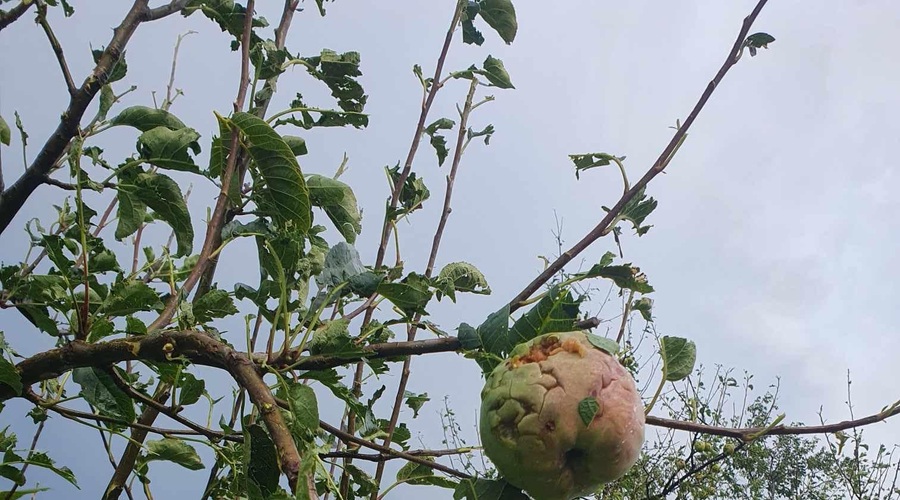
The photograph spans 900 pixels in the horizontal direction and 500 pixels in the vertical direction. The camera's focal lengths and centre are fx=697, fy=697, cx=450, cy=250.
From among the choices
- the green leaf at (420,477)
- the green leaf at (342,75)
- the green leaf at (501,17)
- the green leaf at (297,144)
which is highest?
the green leaf at (501,17)

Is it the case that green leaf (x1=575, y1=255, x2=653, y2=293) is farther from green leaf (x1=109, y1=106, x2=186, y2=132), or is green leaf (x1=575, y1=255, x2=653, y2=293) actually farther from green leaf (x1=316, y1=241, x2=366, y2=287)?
green leaf (x1=109, y1=106, x2=186, y2=132)

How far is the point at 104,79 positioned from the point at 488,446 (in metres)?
1.02

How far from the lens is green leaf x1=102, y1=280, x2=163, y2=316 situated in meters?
1.26

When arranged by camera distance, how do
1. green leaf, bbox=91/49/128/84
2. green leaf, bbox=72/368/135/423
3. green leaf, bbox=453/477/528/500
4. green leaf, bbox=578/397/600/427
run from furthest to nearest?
green leaf, bbox=91/49/128/84 → green leaf, bbox=72/368/135/423 → green leaf, bbox=453/477/528/500 → green leaf, bbox=578/397/600/427

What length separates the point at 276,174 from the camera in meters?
1.27

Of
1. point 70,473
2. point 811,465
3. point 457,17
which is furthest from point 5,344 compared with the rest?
point 811,465

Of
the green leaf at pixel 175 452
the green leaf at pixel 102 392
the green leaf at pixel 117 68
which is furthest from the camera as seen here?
the green leaf at pixel 175 452

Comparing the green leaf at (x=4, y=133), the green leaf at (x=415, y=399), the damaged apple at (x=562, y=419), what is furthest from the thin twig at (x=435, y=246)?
the green leaf at (x=4, y=133)

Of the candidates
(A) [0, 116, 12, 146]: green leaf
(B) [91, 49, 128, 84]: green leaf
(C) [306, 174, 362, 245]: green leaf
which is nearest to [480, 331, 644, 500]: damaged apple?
(C) [306, 174, 362, 245]: green leaf

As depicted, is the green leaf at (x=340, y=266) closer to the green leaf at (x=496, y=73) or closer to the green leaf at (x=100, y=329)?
the green leaf at (x=100, y=329)

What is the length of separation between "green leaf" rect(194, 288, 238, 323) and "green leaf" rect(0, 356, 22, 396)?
1.09ft

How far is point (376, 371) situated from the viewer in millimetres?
1328

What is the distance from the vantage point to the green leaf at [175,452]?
5.17 feet

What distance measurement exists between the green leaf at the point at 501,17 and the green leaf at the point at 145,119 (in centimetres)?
82
